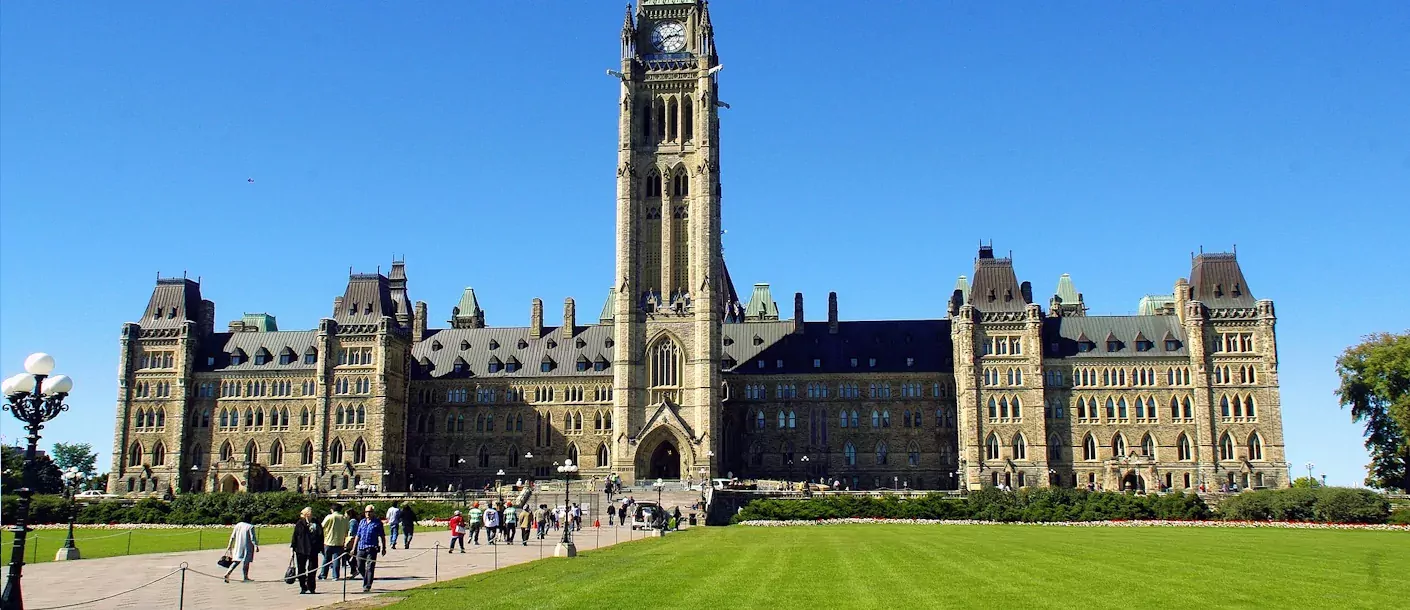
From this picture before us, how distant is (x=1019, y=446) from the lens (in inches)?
3947

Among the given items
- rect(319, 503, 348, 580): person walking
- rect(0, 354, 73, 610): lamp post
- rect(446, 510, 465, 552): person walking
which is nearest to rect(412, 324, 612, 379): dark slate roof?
rect(446, 510, 465, 552): person walking

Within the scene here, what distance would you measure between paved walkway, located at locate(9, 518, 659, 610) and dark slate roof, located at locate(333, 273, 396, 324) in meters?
63.6

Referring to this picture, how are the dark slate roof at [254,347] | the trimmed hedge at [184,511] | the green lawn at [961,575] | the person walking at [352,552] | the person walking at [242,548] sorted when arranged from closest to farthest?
the green lawn at [961,575], the person walking at [242,548], the person walking at [352,552], the trimmed hedge at [184,511], the dark slate roof at [254,347]

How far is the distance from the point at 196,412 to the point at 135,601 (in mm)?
88084

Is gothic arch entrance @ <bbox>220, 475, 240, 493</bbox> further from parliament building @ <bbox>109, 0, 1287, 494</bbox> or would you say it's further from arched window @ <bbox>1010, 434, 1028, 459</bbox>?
arched window @ <bbox>1010, 434, 1028, 459</bbox>

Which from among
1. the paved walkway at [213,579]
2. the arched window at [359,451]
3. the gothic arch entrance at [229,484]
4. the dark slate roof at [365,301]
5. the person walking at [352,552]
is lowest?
the paved walkway at [213,579]

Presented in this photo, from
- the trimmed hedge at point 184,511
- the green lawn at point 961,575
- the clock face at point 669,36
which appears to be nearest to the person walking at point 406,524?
the green lawn at point 961,575

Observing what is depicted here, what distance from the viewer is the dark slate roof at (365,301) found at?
10650 centimetres

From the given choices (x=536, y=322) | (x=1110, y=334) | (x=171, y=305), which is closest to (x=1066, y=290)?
(x=1110, y=334)

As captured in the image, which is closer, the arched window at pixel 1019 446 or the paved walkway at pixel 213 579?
the paved walkway at pixel 213 579

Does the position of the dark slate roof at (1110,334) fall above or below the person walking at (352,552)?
above

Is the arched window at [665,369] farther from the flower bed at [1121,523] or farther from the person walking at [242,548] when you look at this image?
the person walking at [242,548]

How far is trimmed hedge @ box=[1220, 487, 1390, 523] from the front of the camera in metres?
57.2

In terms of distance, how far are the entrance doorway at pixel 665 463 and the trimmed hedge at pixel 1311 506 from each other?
4906cm
